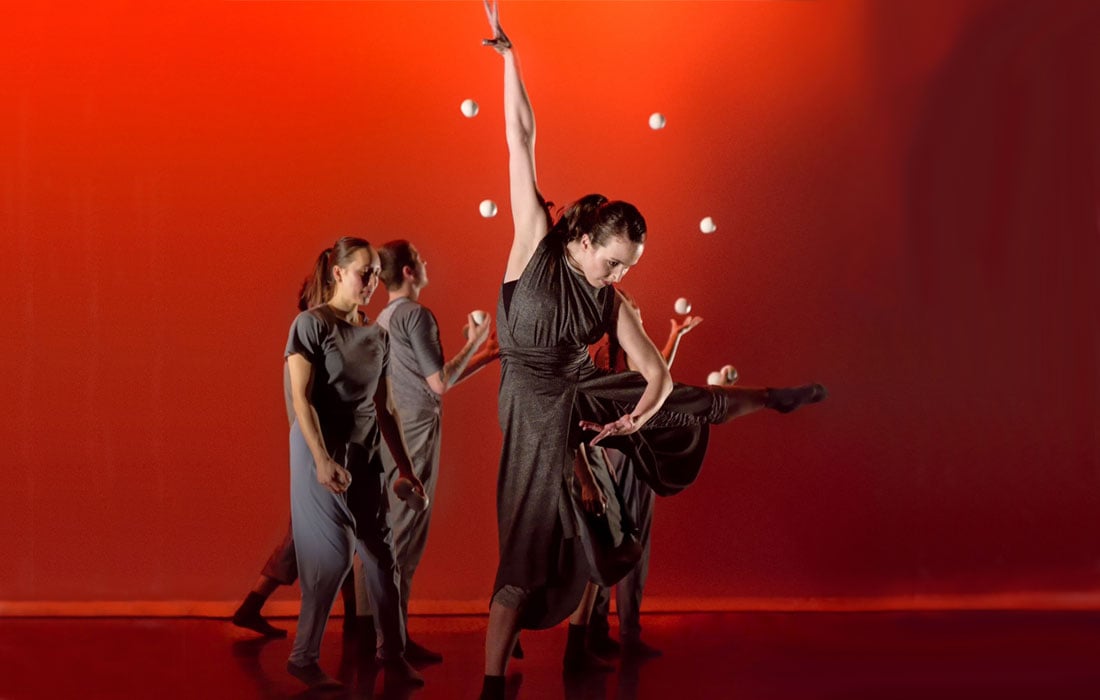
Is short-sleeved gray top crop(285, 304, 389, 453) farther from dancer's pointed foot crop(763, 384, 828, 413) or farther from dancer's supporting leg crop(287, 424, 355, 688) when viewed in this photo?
dancer's pointed foot crop(763, 384, 828, 413)

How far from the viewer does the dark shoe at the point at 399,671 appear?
368cm

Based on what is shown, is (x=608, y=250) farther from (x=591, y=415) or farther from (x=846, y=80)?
(x=846, y=80)

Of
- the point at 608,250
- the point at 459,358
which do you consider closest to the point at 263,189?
the point at 459,358

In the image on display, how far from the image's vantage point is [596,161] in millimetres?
4996

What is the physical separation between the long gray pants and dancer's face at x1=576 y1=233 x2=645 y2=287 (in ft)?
3.05

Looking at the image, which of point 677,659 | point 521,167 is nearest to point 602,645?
point 677,659

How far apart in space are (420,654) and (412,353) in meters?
1.01

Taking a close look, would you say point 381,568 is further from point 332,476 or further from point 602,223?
point 602,223

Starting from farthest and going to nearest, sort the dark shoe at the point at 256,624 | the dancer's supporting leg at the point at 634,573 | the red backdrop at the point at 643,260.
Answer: the red backdrop at the point at 643,260 < the dark shoe at the point at 256,624 < the dancer's supporting leg at the point at 634,573

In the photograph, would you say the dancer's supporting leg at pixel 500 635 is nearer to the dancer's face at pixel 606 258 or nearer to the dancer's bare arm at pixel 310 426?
the dancer's bare arm at pixel 310 426

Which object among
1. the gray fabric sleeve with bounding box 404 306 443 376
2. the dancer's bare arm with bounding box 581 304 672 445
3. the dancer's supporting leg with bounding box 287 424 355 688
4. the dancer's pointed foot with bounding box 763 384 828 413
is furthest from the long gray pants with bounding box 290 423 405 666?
the dancer's pointed foot with bounding box 763 384 828 413

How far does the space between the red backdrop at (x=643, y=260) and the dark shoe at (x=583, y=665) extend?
3.71 ft

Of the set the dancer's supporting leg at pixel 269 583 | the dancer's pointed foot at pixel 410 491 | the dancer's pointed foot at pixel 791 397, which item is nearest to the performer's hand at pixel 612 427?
the dancer's pointed foot at pixel 410 491

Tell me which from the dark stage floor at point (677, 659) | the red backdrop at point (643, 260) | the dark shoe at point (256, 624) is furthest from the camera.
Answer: the red backdrop at point (643, 260)
